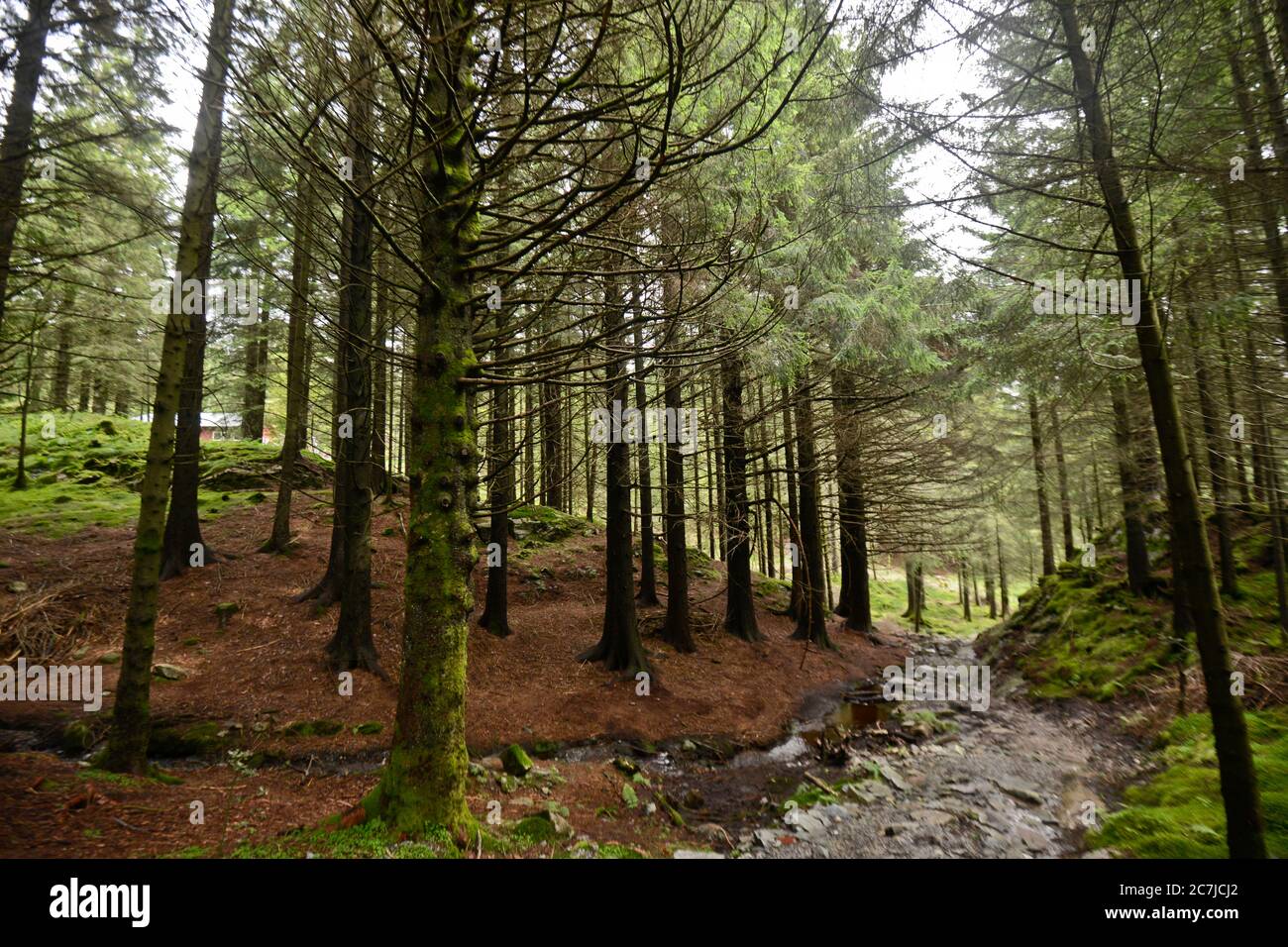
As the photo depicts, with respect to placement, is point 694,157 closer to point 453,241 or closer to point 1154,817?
point 453,241

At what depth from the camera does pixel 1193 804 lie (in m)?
4.95

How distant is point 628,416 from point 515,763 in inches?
216

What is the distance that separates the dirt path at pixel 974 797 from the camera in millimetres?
5121

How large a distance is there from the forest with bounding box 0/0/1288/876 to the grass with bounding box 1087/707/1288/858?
2.6 inches

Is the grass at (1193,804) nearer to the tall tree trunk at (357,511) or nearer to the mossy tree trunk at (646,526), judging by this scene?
the mossy tree trunk at (646,526)

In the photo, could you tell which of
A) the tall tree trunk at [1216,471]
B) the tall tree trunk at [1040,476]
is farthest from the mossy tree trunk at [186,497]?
the tall tree trunk at [1040,476]

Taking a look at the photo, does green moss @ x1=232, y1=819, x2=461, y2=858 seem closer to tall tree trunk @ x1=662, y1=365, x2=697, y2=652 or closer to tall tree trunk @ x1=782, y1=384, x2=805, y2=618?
tall tree trunk @ x1=782, y1=384, x2=805, y2=618

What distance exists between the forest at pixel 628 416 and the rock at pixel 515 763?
0.26m

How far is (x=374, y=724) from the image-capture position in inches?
269

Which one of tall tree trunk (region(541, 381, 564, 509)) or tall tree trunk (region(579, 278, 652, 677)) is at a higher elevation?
tall tree trunk (region(541, 381, 564, 509))

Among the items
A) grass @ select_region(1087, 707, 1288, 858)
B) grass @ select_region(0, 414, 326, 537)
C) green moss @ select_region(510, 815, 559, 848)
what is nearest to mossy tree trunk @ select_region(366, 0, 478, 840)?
green moss @ select_region(510, 815, 559, 848)

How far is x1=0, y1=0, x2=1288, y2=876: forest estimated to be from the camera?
3.37 meters
